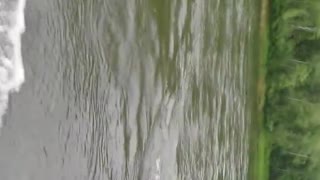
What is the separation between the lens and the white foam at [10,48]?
2.42ft

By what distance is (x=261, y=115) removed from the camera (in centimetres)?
176

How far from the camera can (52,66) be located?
83 centimetres

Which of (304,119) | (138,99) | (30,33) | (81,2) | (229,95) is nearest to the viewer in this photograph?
(30,33)

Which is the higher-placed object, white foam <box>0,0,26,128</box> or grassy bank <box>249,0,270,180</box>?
white foam <box>0,0,26,128</box>

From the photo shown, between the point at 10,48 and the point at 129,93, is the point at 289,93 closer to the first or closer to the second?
the point at 129,93

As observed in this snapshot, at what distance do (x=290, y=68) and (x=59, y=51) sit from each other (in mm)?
1019

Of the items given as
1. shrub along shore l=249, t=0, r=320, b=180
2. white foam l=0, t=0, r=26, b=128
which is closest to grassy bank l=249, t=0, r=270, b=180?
shrub along shore l=249, t=0, r=320, b=180

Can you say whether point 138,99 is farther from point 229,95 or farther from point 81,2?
point 229,95

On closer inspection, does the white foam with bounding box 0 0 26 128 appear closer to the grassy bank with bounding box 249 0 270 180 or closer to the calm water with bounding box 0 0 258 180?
the calm water with bounding box 0 0 258 180

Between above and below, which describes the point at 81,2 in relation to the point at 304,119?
above

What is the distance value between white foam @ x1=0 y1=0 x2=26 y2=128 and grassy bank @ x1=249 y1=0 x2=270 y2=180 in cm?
108

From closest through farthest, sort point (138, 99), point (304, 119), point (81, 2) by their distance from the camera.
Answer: point (81, 2) → point (138, 99) → point (304, 119)

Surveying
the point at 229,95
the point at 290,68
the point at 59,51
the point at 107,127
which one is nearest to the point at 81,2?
the point at 59,51

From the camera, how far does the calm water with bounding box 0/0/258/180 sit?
796mm
